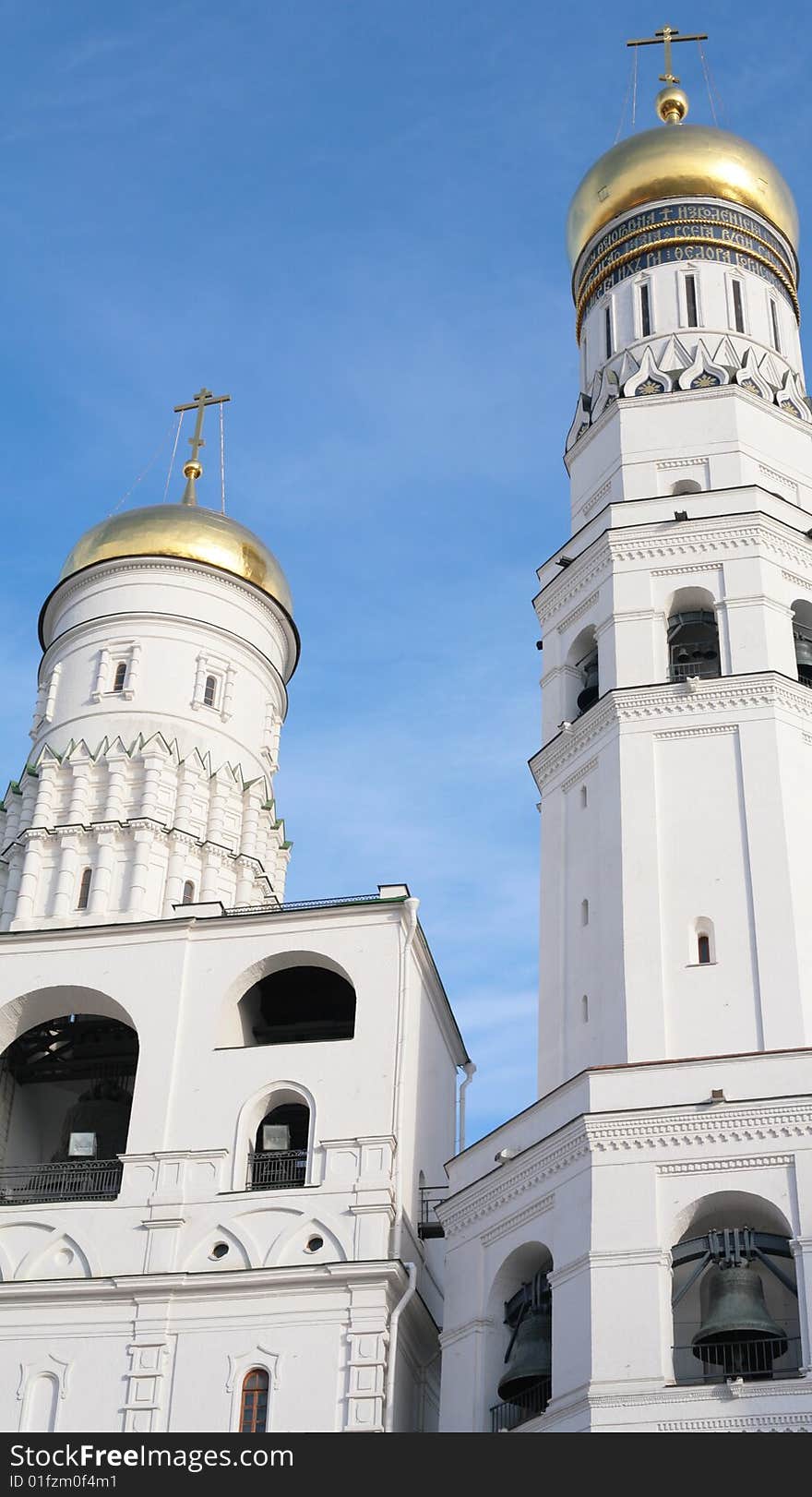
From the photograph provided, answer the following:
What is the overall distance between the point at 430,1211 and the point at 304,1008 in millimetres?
3740

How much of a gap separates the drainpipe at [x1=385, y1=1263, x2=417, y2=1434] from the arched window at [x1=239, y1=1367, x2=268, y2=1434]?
119 centimetres

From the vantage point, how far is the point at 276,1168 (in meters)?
22.6

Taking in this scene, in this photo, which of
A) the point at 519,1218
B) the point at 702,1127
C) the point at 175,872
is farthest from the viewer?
the point at 175,872

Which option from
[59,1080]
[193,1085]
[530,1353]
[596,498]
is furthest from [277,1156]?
[596,498]

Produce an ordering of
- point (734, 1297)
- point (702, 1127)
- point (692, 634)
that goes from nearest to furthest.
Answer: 1. point (734, 1297)
2. point (702, 1127)
3. point (692, 634)

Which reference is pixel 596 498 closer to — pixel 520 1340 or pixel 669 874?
pixel 669 874

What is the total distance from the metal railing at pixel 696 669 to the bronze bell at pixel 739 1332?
743 centimetres

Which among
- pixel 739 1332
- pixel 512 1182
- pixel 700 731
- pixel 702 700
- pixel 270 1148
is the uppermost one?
pixel 702 700

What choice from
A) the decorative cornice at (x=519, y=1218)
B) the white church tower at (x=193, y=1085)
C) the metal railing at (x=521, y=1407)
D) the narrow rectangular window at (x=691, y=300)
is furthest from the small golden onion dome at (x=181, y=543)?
the metal railing at (x=521, y=1407)

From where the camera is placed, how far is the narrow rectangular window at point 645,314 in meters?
28.2

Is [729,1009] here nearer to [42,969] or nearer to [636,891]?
[636,891]

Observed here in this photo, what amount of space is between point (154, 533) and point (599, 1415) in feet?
55.0

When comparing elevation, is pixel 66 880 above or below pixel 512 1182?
above

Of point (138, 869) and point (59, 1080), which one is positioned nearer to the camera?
point (59, 1080)
